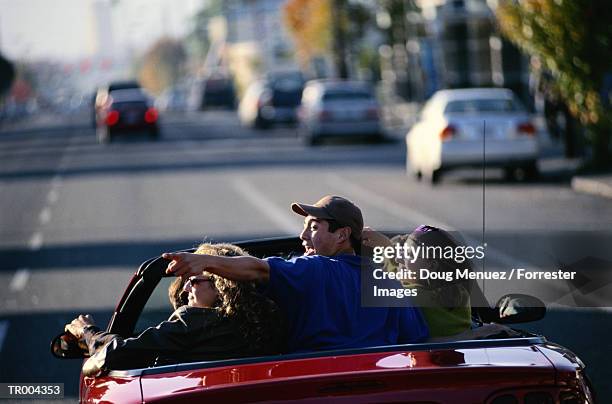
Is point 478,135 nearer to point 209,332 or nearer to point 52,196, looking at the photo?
point 52,196

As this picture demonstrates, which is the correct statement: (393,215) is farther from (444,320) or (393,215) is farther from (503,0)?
(444,320)

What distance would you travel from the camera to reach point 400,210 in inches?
768

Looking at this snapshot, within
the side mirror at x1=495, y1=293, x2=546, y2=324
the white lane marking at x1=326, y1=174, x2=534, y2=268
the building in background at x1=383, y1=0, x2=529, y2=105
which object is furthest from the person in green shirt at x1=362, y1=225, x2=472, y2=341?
the building in background at x1=383, y1=0, x2=529, y2=105

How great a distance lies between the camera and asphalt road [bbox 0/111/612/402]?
10.9 metres

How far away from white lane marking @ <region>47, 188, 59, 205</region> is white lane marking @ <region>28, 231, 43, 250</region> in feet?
18.3

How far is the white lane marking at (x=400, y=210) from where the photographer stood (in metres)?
13.6

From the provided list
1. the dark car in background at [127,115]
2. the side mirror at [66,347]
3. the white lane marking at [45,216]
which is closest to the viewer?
the side mirror at [66,347]

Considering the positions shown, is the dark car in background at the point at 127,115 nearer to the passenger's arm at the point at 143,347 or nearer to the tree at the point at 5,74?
the passenger's arm at the point at 143,347

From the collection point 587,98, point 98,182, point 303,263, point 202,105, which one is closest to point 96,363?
point 303,263

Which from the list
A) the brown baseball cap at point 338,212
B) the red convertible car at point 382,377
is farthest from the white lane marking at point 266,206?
the red convertible car at point 382,377

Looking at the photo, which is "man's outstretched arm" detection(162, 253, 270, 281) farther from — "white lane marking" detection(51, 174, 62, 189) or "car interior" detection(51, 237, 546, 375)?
"white lane marking" detection(51, 174, 62, 189)

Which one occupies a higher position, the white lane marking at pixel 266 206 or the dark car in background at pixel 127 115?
the white lane marking at pixel 266 206

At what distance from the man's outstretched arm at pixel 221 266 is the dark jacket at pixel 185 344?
273 millimetres

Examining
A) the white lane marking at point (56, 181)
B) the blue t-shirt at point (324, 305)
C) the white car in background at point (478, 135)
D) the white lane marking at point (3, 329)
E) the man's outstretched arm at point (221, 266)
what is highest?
the man's outstretched arm at point (221, 266)
